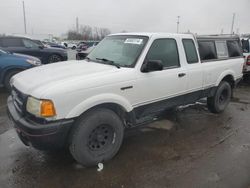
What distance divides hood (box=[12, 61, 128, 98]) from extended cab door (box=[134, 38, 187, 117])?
59cm

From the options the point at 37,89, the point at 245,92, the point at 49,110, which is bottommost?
the point at 245,92

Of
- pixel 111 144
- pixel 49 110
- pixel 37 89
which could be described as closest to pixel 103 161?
pixel 111 144

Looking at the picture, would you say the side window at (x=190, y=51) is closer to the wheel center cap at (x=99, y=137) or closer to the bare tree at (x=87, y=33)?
the wheel center cap at (x=99, y=137)

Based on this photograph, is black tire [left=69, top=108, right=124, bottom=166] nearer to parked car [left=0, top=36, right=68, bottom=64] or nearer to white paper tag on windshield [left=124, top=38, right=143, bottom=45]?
white paper tag on windshield [left=124, top=38, right=143, bottom=45]

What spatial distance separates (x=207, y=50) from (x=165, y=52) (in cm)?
137

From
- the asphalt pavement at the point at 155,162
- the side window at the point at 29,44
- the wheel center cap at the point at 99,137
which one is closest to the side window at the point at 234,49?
the asphalt pavement at the point at 155,162

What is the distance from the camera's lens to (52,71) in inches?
143

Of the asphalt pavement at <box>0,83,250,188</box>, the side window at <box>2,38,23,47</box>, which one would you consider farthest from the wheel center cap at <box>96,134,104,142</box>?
the side window at <box>2,38,23,47</box>

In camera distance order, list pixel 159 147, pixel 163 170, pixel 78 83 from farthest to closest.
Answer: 1. pixel 159 147
2. pixel 163 170
3. pixel 78 83

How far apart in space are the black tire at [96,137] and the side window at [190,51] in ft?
6.37

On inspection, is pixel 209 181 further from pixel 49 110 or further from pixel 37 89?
pixel 37 89

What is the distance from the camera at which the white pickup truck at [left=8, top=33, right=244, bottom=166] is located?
289cm

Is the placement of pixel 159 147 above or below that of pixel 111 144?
below

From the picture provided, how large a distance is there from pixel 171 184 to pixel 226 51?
3720 mm
